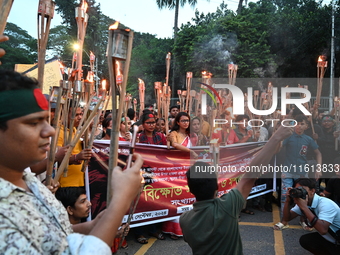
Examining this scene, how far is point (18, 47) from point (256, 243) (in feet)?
125

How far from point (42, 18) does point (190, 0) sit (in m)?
26.7

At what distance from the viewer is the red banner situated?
3.52 metres

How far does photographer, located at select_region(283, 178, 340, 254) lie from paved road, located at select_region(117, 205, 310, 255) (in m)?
0.56

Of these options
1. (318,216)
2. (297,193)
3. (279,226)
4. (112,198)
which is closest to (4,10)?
(112,198)

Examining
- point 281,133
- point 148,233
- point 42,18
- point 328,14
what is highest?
point 328,14

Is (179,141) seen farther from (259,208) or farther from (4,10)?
(4,10)

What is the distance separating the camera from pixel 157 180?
3924 millimetres

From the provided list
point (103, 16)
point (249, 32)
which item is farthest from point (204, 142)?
point (103, 16)

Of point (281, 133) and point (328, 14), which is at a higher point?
point (328, 14)

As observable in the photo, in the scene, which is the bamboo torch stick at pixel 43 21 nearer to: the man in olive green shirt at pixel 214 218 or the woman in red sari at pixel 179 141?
the man in olive green shirt at pixel 214 218

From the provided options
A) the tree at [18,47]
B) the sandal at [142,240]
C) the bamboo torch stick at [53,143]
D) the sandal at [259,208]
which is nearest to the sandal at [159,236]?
the sandal at [142,240]

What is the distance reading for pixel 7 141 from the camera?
0.92 meters

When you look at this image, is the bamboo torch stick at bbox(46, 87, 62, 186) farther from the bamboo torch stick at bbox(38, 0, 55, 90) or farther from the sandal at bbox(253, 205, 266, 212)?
the sandal at bbox(253, 205, 266, 212)

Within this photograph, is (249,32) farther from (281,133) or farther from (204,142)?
(281,133)
